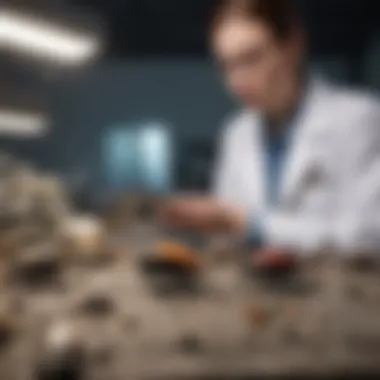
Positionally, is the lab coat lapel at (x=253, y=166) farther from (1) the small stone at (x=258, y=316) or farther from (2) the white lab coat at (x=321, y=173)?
(1) the small stone at (x=258, y=316)

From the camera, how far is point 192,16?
1.03 meters

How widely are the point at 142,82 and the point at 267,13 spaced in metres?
0.19

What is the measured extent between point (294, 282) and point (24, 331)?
359 mm

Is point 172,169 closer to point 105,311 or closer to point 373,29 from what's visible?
point 105,311

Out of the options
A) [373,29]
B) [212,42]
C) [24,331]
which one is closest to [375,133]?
[373,29]

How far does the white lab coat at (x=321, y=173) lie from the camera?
1.04m

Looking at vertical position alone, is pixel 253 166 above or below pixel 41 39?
below

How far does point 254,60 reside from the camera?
1.05 meters

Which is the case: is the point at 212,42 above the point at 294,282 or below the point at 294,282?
above

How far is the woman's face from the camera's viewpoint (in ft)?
3.39

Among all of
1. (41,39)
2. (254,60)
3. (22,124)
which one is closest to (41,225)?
(22,124)

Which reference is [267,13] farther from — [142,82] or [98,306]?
[98,306]

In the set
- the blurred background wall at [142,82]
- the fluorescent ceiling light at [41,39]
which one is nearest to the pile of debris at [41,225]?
the blurred background wall at [142,82]

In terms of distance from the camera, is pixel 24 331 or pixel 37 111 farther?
pixel 37 111
